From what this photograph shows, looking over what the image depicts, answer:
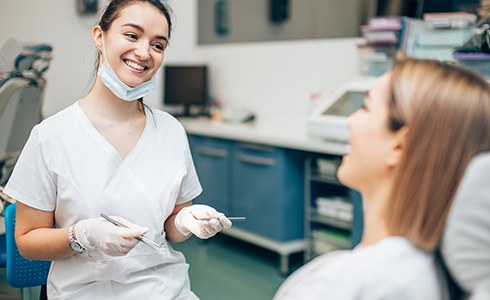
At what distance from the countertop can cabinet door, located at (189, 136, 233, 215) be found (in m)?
0.06

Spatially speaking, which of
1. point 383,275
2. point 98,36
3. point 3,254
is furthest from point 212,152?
point 383,275

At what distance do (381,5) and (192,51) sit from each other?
64.4 inches

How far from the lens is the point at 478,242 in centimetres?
84

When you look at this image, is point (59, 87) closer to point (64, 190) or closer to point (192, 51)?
point (64, 190)

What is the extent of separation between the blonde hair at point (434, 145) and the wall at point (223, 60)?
1.23 m

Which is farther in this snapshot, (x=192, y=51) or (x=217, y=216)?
(x=192, y=51)

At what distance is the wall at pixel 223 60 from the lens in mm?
2008

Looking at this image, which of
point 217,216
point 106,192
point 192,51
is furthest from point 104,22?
point 192,51

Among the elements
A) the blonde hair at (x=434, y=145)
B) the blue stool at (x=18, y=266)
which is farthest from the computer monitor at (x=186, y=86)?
the blonde hair at (x=434, y=145)

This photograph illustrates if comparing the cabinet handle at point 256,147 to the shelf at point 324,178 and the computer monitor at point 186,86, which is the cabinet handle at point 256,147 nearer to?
the shelf at point 324,178

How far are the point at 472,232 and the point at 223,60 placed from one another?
380cm

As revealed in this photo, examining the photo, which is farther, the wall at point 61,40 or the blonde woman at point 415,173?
the wall at point 61,40

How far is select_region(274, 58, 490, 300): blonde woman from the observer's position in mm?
892

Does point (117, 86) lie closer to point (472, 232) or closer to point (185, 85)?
point (472, 232)
